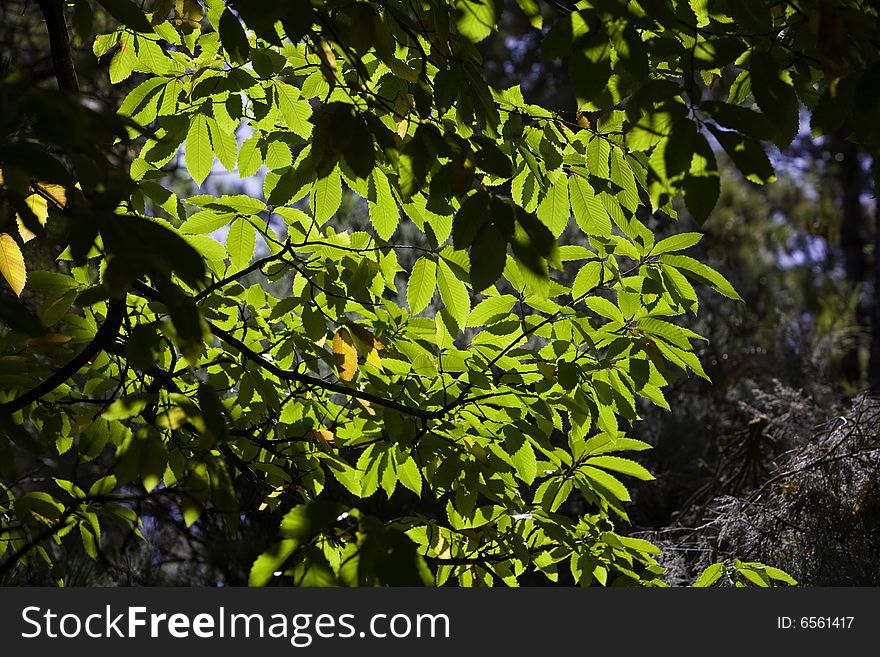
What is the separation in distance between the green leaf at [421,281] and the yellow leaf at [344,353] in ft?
0.72

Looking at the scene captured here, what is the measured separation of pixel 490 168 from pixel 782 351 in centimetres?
507

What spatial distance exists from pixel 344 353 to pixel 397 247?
12.1 inches

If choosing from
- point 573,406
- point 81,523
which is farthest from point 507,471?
point 81,523

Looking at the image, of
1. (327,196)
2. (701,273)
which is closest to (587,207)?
(701,273)

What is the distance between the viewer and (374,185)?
1.50 m

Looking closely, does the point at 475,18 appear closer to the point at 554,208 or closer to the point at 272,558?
the point at 554,208

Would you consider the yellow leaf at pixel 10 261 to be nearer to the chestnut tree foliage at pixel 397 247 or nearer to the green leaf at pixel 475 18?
the chestnut tree foliage at pixel 397 247

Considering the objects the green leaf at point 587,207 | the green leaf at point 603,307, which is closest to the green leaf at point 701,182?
the green leaf at point 587,207

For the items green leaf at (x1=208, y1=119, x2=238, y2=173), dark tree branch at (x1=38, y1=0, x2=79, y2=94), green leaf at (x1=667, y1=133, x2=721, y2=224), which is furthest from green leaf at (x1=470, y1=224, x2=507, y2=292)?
dark tree branch at (x1=38, y1=0, x2=79, y2=94)

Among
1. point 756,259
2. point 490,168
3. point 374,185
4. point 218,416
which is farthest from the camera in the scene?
point 756,259

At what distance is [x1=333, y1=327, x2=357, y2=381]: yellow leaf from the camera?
70.1 inches

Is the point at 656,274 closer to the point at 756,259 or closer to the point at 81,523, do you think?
the point at 81,523

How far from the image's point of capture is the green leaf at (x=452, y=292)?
5.29 feet

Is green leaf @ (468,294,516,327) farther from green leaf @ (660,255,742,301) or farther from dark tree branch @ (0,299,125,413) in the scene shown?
dark tree branch @ (0,299,125,413)
